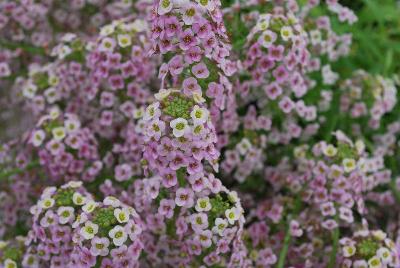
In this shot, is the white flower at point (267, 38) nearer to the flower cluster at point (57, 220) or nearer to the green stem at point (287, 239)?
the green stem at point (287, 239)

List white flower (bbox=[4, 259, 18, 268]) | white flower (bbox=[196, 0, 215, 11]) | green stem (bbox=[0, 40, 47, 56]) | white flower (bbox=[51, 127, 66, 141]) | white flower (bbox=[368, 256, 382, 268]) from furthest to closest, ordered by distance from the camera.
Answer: green stem (bbox=[0, 40, 47, 56]) → white flower (bbox=[51, 127, 66, 141]) → white flower (bbox=[4, 259, 18, 268]) → white flower (bbox=[368, 256, 382, 268]) → white flower (bbox=[196, 0, 215, 11])

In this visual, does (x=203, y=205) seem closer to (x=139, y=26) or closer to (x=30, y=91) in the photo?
(x=139, y=26)

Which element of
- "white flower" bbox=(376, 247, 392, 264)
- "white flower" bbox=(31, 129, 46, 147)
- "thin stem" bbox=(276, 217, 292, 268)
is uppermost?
"white flower" bbox=(31, 129, 46, 147)

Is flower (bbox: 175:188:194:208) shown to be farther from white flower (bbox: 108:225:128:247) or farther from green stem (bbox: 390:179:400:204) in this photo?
green stem (bbox: 390:179:400:204)

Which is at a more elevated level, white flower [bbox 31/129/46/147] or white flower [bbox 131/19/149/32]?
white flower [bbox 131/19/149/32]

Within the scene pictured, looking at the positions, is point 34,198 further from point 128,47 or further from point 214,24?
point 214,24

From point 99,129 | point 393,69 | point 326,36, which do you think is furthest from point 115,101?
point 393,69

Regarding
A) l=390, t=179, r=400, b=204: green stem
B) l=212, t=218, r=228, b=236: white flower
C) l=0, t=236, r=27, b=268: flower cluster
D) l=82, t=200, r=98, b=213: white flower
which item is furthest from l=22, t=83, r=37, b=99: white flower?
l=390, t=179, r=400, b=204: green stem
